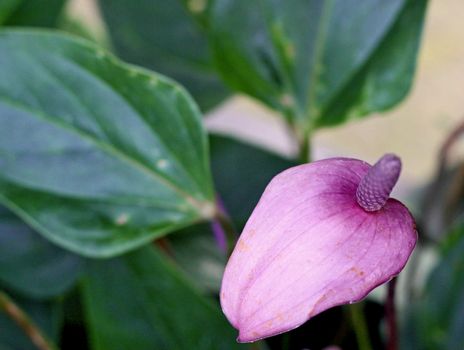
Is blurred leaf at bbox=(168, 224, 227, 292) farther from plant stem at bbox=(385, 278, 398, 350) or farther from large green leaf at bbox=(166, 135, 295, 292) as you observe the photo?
plant stem at bbox=(385, 278, 398, 350)

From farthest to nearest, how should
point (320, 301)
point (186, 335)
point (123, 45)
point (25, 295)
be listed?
1. point (123, 45)
2. point (25, 295)
3. point (186, 335)
4. point (320, 301)

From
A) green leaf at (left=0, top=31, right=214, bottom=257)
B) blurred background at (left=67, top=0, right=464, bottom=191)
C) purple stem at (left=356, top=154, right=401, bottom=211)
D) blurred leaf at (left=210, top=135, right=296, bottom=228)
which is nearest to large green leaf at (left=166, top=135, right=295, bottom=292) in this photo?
blurred leaf at (left=210, top=135, right=296, bottom=228)

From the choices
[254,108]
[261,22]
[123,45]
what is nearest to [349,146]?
[254,108]

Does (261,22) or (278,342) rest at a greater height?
(261,22)

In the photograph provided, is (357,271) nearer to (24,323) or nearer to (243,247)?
(243,247)

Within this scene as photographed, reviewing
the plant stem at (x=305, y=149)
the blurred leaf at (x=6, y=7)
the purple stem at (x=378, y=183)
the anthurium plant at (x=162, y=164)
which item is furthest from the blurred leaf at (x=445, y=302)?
the blurred leaf at (x=6, y=7)

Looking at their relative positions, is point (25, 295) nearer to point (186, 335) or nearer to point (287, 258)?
point (186, 335)

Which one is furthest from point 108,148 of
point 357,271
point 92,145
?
point 357,271
